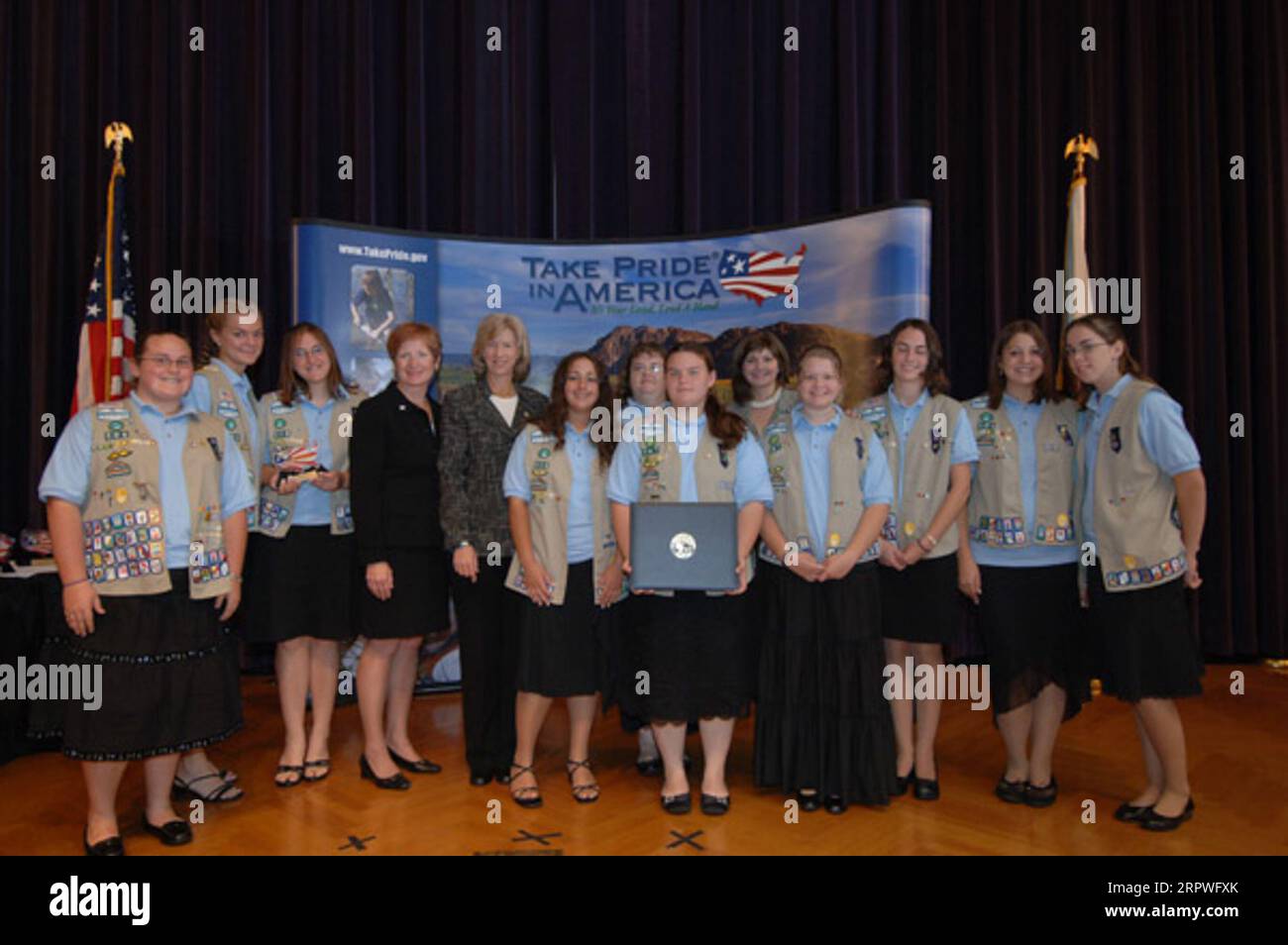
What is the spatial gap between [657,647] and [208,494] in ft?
5.35

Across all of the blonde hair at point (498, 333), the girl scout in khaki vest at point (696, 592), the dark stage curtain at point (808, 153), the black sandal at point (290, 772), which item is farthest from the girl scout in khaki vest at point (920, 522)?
the dark stage curtain at point (808, 153)

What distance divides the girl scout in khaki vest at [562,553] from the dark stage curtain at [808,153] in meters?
3.34

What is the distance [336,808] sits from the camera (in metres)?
3.39

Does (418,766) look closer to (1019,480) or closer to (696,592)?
(696,592)

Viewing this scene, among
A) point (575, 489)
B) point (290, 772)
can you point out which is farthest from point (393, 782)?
point (575, 489)

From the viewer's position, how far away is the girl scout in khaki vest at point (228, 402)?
3.49 meters

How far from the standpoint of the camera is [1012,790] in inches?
135

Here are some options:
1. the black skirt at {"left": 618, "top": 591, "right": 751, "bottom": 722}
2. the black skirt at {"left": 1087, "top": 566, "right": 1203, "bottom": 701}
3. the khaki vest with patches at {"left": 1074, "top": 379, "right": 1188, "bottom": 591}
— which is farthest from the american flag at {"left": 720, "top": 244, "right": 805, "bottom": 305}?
the black skirt at {"left": 1087, "top": 566, "right": 1203, "bottom": 701}

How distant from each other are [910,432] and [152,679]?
275cm

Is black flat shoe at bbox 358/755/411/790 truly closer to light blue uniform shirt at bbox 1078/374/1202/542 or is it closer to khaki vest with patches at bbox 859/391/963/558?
khaki vest with patches at bbox 859/391/963/558

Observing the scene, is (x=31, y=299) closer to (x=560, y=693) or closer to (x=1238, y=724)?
(x=560, y=693)

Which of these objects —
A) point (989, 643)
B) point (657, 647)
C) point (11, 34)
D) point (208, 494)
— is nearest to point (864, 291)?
point (989, 643)

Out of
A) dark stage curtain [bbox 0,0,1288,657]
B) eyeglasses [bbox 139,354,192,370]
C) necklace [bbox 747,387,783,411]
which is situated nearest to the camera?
eyeglasses [bbox 139,354,192,370]

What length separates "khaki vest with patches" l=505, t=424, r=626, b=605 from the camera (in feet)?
11.0
